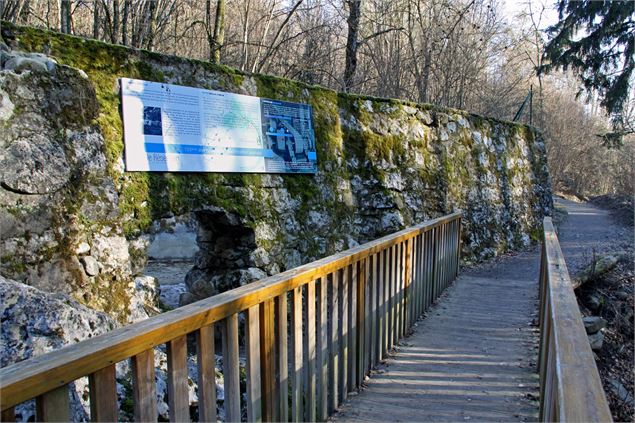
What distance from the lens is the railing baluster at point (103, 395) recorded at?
1.36 meters

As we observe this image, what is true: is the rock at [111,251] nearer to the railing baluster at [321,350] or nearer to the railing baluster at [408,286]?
the railing baluster at [321,350]

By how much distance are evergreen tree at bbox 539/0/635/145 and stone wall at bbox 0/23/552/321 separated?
7541 mm

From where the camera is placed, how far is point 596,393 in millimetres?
1263

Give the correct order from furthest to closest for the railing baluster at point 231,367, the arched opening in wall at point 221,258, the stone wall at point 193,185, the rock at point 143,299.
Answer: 1. the arched opening in wall at point 221,258
2. the rock at point 143,299
3. the stone wall at point 193,185
4. the railing baluster at point 231,367

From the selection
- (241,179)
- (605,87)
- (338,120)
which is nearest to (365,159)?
(338,120)

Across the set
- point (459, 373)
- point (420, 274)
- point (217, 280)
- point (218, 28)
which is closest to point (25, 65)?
point (217, 280)

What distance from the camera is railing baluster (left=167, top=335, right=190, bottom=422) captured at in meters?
1.65

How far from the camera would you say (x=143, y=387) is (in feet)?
5.01

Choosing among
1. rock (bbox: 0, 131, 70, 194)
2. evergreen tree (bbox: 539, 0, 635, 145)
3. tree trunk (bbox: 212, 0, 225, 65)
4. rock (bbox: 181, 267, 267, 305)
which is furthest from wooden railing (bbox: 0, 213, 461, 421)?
evergreen tree (bbox: 539, 0, 635, 145)

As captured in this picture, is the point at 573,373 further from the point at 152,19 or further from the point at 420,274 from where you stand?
the point at 152,19

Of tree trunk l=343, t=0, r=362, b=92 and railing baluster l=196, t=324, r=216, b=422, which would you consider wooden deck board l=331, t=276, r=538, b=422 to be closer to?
railing baluster l=196, t=324, r=216, b=422

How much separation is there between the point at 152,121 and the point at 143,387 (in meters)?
3.61

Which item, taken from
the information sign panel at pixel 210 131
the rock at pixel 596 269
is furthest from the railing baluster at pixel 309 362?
the rock at pixel 596 269

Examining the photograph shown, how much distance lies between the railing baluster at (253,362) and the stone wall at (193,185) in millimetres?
2285
